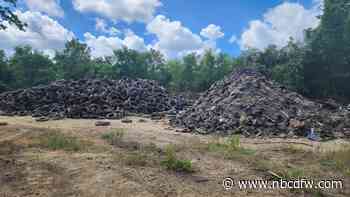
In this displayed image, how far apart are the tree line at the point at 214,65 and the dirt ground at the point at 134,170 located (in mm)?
13092

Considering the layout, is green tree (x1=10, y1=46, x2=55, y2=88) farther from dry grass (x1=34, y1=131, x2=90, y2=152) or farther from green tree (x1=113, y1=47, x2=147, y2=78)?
dry grass (x1=34, y1=131, x2=90, y2=152)

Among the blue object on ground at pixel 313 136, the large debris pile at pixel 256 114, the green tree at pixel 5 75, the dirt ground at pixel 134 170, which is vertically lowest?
the dirt ground at pixel 134 170

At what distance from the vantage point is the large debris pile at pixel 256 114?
835 centimetres

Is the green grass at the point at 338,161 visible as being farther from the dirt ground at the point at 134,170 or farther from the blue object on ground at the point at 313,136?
the blue object on ground at the point at 313,136

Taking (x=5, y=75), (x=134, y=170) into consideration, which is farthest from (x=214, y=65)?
(x=134, y=170)

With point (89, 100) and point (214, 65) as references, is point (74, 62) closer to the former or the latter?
point (214, 65)

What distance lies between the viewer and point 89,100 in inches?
524

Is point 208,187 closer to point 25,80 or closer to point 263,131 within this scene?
point 263,131

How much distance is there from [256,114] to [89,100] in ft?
25.4

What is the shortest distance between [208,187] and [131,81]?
1304 centimetres

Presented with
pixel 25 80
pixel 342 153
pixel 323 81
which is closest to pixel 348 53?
pixel 323 81

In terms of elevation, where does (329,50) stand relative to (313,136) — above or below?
above

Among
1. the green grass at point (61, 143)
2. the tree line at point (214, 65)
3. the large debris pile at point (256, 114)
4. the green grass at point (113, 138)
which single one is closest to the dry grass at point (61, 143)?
the green grass at point (61, 143)

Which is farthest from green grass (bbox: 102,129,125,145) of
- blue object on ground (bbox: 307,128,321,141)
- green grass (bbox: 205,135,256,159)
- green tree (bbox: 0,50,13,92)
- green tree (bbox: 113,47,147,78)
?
green tree (bbox: 113,47,147,78)
